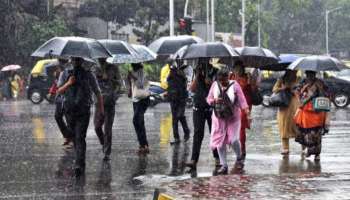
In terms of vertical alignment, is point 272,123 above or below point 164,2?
below

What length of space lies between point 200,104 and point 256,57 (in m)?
2.68

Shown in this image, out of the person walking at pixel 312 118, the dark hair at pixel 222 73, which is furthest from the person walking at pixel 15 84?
the dark hair at pixel 222 73

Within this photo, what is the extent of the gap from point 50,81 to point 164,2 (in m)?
21.8

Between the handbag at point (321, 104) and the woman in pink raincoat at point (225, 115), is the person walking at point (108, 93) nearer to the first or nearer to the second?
the woman in pink raincoat at point (225, 115)

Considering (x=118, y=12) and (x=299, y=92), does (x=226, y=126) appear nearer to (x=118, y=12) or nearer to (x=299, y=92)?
(x=299, y=92)

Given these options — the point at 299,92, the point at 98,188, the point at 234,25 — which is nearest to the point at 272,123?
the point at 299,92

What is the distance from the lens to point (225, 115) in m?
11.6

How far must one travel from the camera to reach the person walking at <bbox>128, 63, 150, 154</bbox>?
14195 mm

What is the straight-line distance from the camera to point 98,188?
10.4 m

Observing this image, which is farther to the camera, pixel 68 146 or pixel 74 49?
pixel 68 146

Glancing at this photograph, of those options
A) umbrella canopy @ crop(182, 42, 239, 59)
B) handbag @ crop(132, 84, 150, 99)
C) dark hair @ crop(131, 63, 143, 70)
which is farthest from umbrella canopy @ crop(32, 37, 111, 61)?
handbag @ crop(132, 84, 150, 99)

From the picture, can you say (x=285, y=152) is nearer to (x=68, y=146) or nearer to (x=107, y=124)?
(x=107, y=124)

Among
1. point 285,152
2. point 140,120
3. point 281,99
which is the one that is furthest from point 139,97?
point 285,152

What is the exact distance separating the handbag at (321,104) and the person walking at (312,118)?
4 cm
